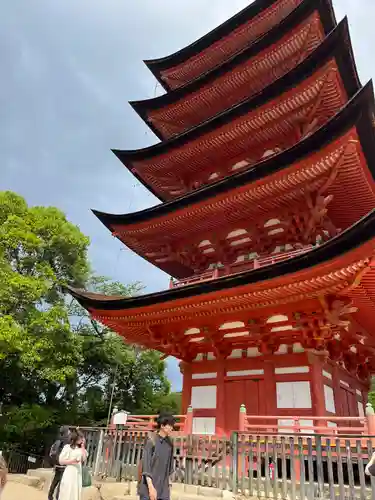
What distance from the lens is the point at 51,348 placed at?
16.0m

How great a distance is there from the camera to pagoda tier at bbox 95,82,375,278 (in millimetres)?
8841

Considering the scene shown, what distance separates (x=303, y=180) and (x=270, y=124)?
320cm

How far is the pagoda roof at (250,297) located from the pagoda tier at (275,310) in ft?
0.06

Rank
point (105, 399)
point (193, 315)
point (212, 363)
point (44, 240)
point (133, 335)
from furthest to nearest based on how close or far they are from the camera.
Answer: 1. point (105, 399)
2. point (44, 240)
3. point (133, 335)
4. point (212, 363)
5. point (193, 315)

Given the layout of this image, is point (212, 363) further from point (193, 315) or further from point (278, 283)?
point (278, 283)

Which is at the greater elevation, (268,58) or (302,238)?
(268,58)

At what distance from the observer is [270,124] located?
11.8 m

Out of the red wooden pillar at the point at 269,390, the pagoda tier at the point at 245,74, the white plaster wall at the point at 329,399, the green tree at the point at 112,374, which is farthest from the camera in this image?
the green tree at the point at 112,374

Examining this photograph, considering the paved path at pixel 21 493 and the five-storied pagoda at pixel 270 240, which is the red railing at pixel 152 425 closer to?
the five-storied pagoda at pixel 270 240

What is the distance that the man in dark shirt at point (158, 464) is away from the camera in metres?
3.93

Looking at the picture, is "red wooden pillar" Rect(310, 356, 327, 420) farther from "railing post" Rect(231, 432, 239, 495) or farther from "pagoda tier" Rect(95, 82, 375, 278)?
"pagoda tier" Rect(95, 82, 375, 278)

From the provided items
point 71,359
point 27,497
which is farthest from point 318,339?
point 71,359

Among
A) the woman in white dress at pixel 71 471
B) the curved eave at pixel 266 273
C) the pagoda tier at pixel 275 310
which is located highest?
the curved eave at pixel 266 273

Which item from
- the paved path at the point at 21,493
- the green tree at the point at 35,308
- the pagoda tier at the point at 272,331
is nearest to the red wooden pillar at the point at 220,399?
the pagoda tier at the point at 272,331
